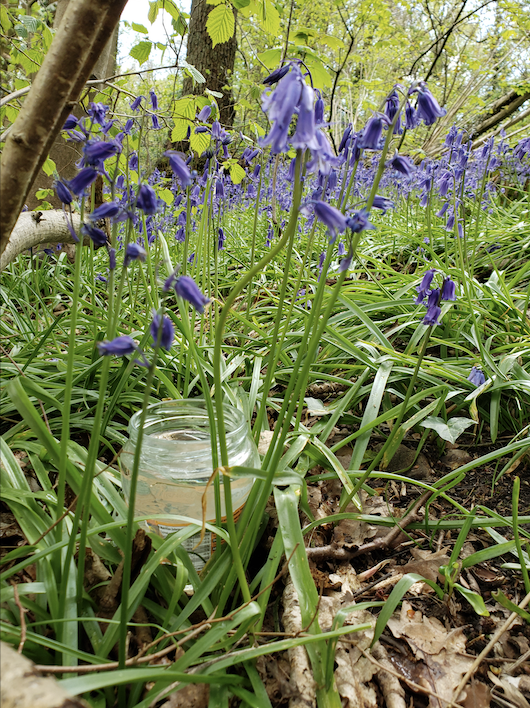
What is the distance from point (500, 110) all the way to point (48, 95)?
11.1m

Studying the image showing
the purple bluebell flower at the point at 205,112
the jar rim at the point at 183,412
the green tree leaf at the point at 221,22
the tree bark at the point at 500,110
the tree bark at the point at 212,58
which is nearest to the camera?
the jar rim at the point at 183,412

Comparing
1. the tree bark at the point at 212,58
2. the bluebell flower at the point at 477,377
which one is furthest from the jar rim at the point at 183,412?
the tree bark at the point at 212,58

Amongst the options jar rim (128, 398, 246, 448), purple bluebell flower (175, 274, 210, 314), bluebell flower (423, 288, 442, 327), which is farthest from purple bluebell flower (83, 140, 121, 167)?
bluebell flower (423, 288, 442, 327)

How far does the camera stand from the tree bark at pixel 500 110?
358 inches

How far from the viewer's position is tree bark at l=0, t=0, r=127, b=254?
1067 mm

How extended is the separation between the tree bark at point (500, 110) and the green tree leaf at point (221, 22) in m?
8.50

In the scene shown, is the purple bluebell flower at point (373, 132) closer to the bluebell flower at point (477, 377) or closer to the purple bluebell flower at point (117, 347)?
the purple bluebell flower at point (117, 347)

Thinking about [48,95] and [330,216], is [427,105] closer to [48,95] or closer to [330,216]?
[330,216]

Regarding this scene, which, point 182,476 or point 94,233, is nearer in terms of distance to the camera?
point 94,233

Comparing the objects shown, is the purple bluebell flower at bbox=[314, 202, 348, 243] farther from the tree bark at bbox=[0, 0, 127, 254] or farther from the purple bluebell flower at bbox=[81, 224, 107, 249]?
the tree bark at bbox=[0, 0, 127, 254]

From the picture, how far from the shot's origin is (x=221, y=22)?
2115 millimetres

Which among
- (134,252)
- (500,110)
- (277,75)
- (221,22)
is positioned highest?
(500,110)

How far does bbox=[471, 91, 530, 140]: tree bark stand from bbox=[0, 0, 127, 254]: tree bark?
383 inches

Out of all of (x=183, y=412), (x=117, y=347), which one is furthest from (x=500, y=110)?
(x=117, y=347)
